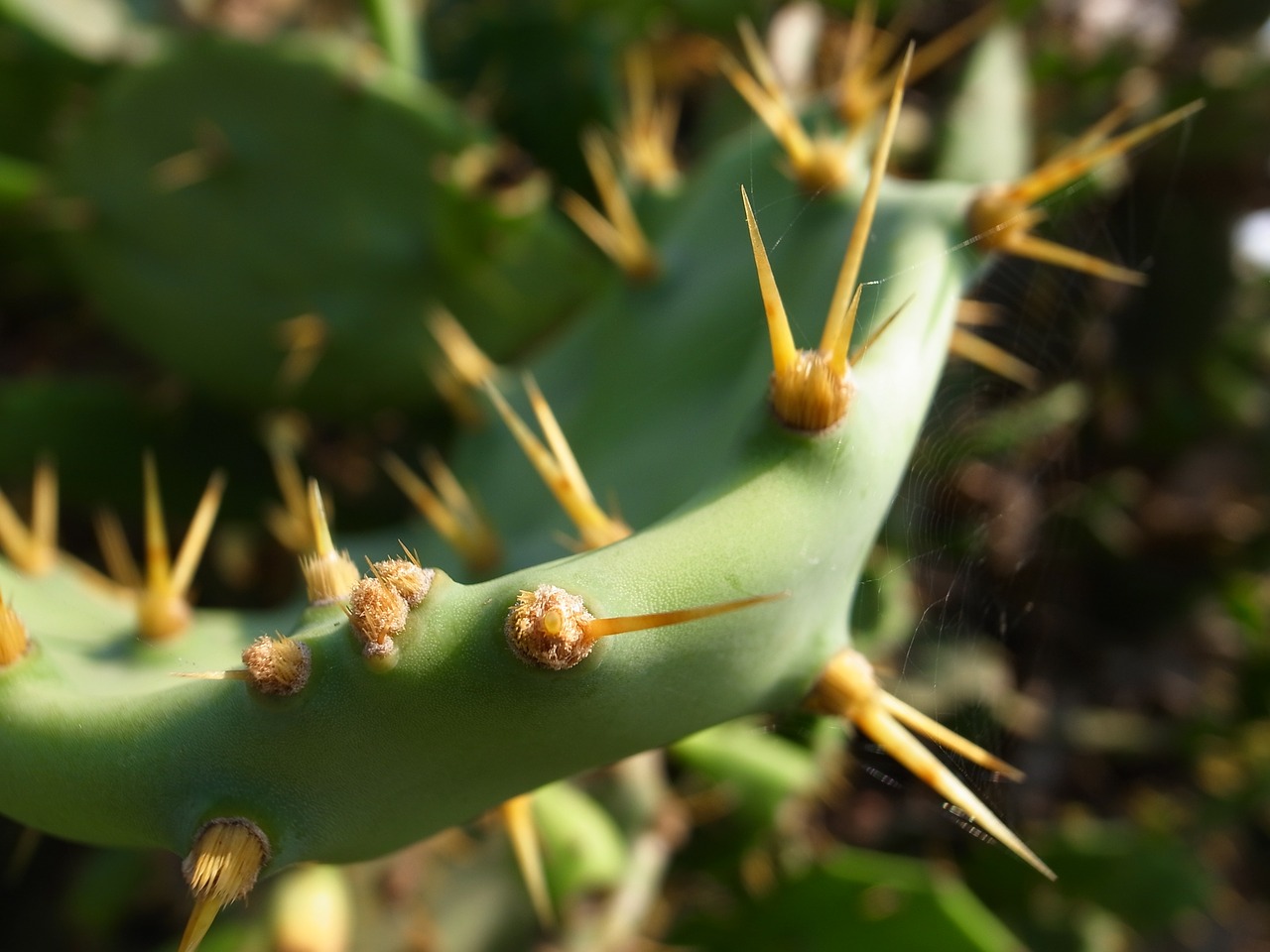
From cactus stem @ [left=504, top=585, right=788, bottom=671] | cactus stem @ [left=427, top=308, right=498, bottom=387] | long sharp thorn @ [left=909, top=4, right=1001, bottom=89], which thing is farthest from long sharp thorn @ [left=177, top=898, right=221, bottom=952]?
long sharp thorn @ [left=909, top=4, right=1001, bottom=89]

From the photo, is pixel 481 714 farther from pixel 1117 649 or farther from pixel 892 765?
pixel 1117 649

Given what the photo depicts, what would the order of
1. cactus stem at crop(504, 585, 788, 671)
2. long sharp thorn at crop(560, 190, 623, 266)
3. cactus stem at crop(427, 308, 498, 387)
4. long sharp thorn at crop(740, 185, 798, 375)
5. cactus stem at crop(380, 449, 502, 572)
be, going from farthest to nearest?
1. cactus stem at crop(427, 308, 498, 387)
2. long sharp thorn at crop(560, 190, 623, 266)
3. cactus stem at crop(380, 449, 502, 572)
4. long sharp thorn at crop(740, 185, 798, 375)
5. cactus stem at crop(504, 585, 788, 671)

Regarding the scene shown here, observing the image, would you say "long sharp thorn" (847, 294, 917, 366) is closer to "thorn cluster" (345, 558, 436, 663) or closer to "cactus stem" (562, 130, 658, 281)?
"thorn cluster" (345, 558, 436, 663)

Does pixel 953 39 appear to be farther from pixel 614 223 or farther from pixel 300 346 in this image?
pixel 300 346

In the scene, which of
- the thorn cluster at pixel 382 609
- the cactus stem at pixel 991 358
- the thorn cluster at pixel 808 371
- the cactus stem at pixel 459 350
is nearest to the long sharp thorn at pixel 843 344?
the thorn cluster at pixel 808 371

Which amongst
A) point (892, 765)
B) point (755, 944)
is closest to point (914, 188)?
point (892, 765)

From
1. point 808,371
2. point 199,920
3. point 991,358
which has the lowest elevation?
point 991,358

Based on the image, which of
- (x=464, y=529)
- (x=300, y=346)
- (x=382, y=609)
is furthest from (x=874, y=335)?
(x=300, y=346)

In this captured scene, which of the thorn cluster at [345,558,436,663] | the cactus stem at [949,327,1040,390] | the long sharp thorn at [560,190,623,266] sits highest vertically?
the thorn cluster at [345,558,436,663]
